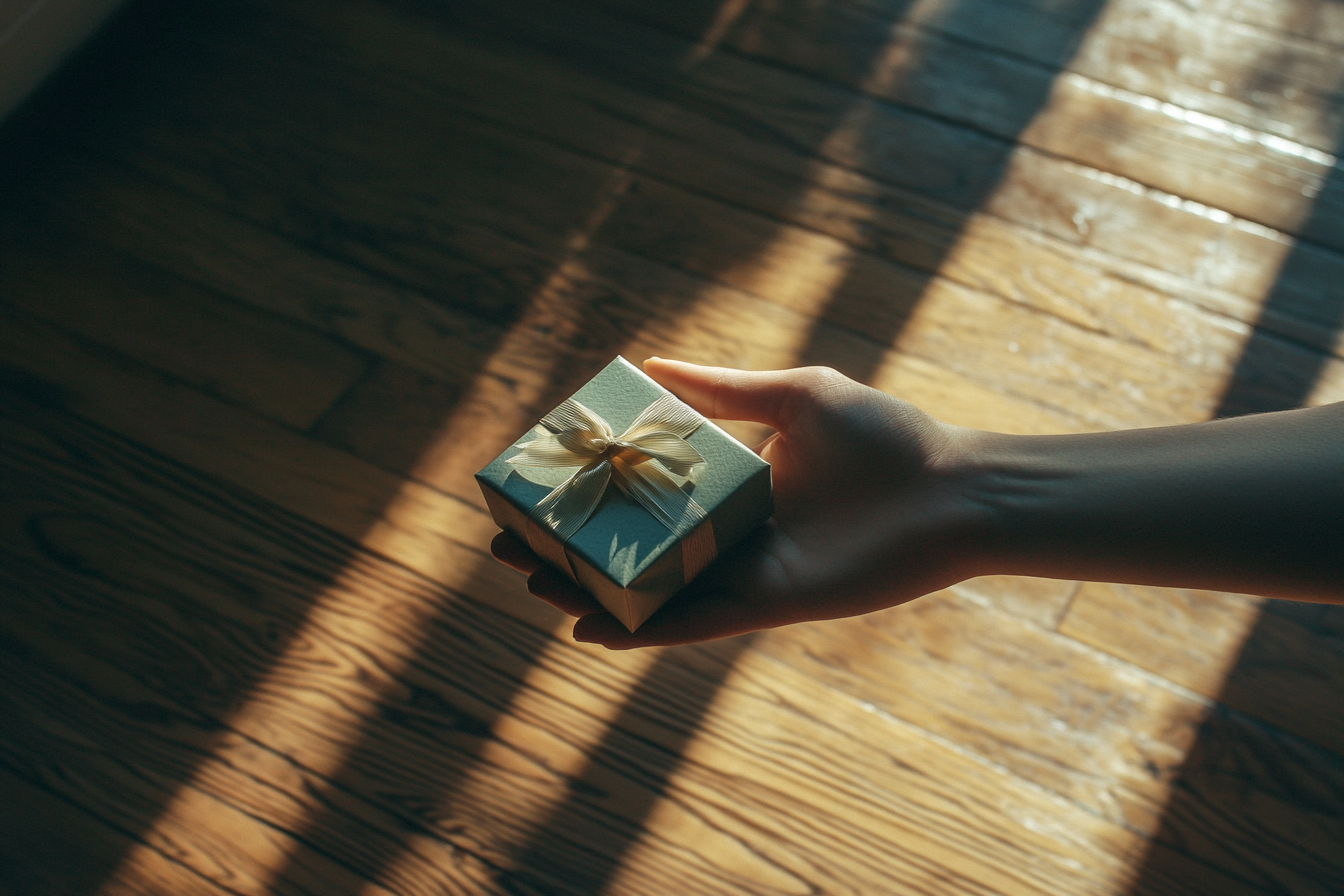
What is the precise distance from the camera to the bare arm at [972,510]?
0.79 meters

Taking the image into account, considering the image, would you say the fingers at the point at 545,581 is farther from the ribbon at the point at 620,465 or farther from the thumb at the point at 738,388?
the thumb at the point at 738,388

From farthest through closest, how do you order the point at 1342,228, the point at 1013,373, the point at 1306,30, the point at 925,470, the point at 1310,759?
the point at 1306,30, the point at 1342,228, the point at 1013,373, the point at 1310,759, the point at 925,470

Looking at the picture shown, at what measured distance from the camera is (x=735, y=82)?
1.59 metres

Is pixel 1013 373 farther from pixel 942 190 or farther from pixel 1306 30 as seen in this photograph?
pixel 1306 30

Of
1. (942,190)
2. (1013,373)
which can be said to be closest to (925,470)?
(1013,373)

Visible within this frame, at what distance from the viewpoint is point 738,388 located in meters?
0.95

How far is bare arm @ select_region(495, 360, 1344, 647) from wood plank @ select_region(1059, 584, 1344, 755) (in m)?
0.28

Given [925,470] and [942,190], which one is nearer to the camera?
[925,470]

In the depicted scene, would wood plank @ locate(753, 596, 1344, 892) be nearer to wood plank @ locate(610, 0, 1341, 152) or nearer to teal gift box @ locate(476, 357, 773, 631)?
teal gift box @ locate(476, 357, 773, 631)

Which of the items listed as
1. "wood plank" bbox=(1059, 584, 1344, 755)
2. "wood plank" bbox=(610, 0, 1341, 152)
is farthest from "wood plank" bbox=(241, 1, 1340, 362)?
"wood plank" bbox=(1059, 584, 1344, 755)

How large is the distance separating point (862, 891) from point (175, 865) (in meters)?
0.75

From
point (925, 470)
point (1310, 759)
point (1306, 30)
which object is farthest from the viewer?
point (1306, 30)

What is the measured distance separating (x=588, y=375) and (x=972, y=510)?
60cm

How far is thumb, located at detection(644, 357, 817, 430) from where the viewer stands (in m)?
0.94
